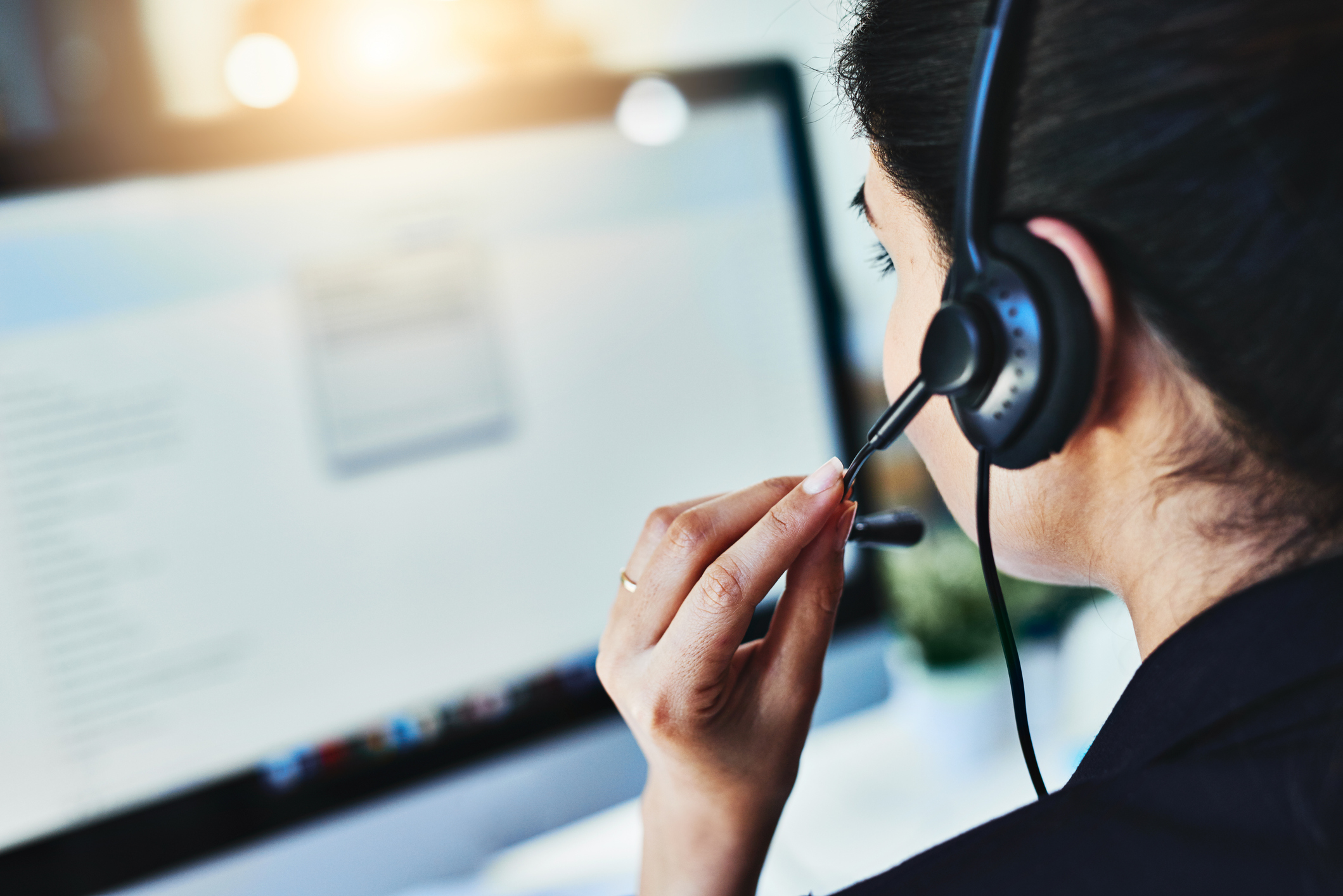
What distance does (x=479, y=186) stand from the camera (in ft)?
1.97

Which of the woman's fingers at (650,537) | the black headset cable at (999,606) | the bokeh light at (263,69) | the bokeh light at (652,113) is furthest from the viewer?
the bokeh light at (263,69)

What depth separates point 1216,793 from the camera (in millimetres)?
317

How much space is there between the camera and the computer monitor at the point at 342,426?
496 millimetres

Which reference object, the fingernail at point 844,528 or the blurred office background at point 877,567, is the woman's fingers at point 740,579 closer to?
the fingernail at point 844,528

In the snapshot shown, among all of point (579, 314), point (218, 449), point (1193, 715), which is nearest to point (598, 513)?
point (579, 314)

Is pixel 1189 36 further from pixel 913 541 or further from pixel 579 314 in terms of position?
pixel 579 314

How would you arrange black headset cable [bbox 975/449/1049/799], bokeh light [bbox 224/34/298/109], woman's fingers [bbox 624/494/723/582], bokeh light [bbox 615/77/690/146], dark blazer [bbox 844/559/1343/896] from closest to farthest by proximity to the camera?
dark blazer [bbox 844/559/1343/896] < black headset cable [bbox 975/449/1049/799] < woman's fingers [bbox 624/494/723/582] < bokeh light [bbox 615/77/690/146] < bokeh light [bbox 224/34/298/109]

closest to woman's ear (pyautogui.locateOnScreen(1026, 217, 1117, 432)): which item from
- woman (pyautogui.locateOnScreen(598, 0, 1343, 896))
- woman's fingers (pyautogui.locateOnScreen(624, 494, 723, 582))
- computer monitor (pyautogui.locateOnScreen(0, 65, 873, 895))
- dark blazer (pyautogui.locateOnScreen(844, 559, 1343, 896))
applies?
woman (pyautogui.locateOnScreen(598, 0, 1343, 896))

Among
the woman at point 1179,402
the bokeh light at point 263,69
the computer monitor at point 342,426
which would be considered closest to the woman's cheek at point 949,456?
the woman at point 1179,402

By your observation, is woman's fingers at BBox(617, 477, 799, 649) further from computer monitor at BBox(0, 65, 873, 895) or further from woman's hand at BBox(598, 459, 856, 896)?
computer monitor at BBox(0, 65, 873, 895)

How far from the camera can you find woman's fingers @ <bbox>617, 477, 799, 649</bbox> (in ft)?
1.55

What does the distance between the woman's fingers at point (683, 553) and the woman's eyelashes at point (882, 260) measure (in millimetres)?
126

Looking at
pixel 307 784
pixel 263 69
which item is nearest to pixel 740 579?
pixel 307 784

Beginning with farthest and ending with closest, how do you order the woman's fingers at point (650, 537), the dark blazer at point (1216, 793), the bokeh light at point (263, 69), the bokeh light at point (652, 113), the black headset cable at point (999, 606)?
the bokeh light at point (263, 69)
the bokeh light at point (652, 113)
the woman's fingers at point (650, 537)
the black headset cable at point (999, 606)
the dark blazer at point (1216, 793)
